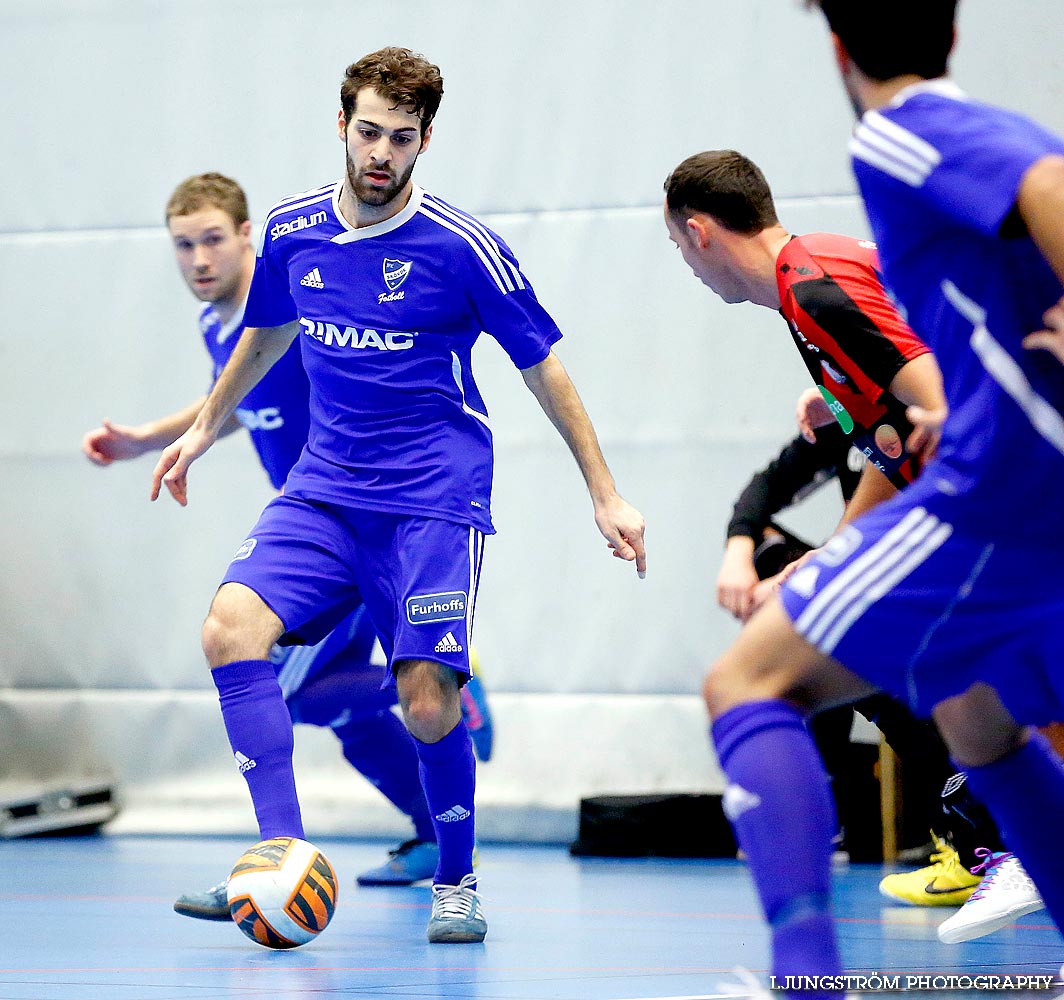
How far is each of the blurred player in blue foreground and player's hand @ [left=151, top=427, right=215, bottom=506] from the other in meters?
0.94

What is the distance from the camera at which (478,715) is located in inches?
263

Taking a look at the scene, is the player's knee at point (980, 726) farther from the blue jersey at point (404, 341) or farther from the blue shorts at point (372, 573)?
the blue jersey at point (404, 341)

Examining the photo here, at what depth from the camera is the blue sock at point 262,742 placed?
3.89 metres

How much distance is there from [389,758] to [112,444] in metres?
1.37

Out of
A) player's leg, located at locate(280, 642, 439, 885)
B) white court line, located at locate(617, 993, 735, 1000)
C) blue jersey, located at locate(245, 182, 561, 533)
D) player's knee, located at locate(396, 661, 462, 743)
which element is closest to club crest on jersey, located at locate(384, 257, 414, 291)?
blue jersey, located at locate(245, 182, 561, 533)

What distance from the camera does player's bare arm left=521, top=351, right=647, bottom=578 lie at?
393 centimetres

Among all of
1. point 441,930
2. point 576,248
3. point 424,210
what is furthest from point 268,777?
point 576,248

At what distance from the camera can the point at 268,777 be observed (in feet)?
12.8

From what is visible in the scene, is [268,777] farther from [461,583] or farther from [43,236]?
[43,236]

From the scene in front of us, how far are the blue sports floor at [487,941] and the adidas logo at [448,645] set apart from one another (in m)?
0.72

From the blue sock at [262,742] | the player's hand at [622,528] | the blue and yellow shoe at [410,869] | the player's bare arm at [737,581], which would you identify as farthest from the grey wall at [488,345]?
the blue sock at [262,742]

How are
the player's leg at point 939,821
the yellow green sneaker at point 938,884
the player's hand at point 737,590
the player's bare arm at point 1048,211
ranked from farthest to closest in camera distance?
the yellow green sneaker at point 938,884 → the player's leg at point 939,821 → the player's hand at point 737,590 → the player's bare arm at point 1048,211

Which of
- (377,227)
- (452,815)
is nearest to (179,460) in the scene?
(377,227)

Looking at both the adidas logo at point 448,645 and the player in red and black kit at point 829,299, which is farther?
the adidas logo at point 448,645
